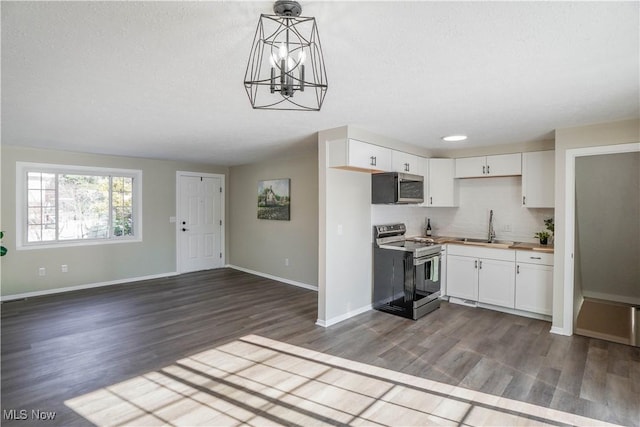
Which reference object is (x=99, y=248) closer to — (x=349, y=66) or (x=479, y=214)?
(x=349, y=66)

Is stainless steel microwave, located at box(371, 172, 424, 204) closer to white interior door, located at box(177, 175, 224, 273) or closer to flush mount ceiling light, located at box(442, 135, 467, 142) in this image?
flush mount ceiling light, located at box(442, 135, 467, 142)

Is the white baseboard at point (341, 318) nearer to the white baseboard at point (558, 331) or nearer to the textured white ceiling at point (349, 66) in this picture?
the white baseboard at point (558, 331)

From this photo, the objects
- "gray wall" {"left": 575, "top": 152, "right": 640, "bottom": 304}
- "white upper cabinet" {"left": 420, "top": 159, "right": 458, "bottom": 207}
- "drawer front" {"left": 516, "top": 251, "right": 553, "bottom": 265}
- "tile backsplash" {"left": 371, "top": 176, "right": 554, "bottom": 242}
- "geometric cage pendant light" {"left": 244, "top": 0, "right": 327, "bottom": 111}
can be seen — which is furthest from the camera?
"white upper cabinet" {"left": 420, "top": 159, "right": 458, "bottom": 207}

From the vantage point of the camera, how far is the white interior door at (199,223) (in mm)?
6672

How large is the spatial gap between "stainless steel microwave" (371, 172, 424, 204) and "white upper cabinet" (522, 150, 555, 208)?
142 cm

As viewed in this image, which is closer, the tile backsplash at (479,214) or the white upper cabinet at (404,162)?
the white upper cabinet at (404,162)

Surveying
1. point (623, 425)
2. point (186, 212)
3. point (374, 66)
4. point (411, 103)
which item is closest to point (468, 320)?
point (623, 425)

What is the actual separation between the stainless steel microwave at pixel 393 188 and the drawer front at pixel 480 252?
36.6 inches

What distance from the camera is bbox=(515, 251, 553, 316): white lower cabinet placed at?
3.92 meters

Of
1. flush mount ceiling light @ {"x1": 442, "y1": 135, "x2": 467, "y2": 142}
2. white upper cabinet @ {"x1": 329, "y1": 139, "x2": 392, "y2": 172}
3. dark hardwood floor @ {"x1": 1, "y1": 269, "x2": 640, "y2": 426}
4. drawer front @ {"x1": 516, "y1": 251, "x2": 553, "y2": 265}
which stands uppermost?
flush mount ceiling light @ {"x1": 442, "y1": 135, "x2": 467, "y2": 142}

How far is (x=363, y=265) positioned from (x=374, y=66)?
9.08 feet

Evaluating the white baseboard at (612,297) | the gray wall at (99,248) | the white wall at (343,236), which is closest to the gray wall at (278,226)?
the gray wall at (99,248)

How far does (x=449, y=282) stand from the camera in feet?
15.6

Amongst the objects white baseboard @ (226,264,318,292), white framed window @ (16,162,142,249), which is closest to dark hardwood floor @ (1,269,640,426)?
white baseboard @ (226,264,318,292)
